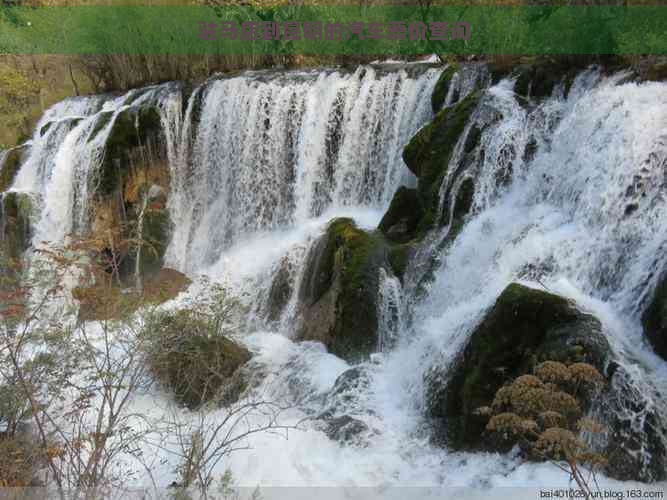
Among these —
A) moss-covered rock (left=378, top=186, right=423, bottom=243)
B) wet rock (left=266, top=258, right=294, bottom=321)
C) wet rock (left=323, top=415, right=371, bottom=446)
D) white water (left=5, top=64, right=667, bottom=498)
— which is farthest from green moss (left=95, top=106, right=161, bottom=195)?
wet rock (left=323, top=415, right=371, bottom=446)

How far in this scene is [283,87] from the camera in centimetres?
1260

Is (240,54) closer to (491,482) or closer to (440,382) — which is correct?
(440,382)

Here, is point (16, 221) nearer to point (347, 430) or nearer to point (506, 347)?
point (347, 430)

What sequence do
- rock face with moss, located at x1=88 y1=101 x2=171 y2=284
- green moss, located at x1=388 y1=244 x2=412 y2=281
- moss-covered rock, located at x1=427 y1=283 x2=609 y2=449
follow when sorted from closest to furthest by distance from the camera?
moss-covered rock, located at x1=427 y1=283 x2=609 y2=449 → green moss, located at x1=388 y1=244 x2=412 y2=281 → rock face with moss, located at x1=88 y1=101 x2=171 y2=284

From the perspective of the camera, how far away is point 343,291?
334 inches

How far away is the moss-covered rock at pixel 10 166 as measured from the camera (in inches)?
590

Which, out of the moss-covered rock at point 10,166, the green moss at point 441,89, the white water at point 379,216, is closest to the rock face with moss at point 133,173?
the white water at point 379,216

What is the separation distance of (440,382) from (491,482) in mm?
1530

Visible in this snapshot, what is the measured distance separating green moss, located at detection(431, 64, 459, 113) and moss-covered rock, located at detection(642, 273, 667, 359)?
238 inches

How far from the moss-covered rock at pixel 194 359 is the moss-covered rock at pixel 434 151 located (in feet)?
11.1

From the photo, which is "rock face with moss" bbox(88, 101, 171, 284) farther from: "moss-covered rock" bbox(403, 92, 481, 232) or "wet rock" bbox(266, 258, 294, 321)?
"moss-covered rock" bbox(403, 92, 481, 232)

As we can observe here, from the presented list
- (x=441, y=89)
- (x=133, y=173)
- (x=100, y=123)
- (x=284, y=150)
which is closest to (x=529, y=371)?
(x=441, y=89)

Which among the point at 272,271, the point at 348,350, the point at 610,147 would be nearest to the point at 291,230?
the point at 272,271

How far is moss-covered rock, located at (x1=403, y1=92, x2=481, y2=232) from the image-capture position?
9.00m
